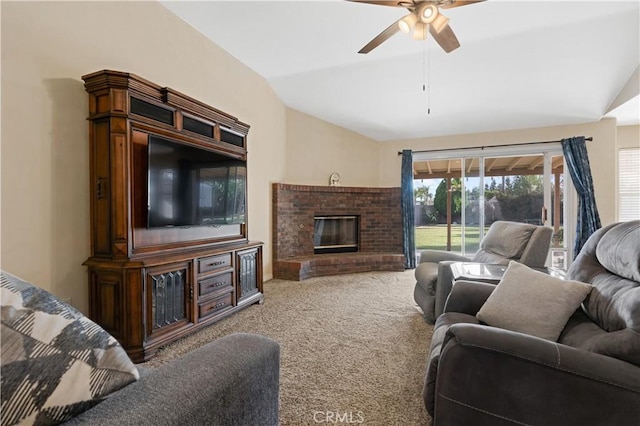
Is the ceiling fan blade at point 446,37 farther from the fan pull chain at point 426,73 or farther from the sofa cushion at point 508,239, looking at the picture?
the sofa cushion at point 508,239

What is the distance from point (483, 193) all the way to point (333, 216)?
256 cm

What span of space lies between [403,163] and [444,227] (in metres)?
1.36

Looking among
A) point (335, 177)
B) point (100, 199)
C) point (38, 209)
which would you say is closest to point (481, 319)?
point (100, 199)

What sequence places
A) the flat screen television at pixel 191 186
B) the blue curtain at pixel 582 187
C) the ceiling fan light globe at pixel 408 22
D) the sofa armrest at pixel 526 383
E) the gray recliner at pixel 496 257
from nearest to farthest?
1. the sofa armrest at pixel 526 383
2. the ceiling fan light globe at pixel 408 22
3. the flat screen television at pixel 191 186
4. the gray recliner at pixel 496 257
5. the blue curtain at pixel 582 187

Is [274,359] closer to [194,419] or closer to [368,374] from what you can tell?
[194,419]

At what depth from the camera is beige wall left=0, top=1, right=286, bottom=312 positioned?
1.88 metres

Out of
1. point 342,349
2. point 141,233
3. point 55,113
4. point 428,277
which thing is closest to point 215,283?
point 141,233

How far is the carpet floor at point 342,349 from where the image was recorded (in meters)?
1.63

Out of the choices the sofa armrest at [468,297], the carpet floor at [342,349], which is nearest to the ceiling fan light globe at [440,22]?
the sofa armrest at [468,297]

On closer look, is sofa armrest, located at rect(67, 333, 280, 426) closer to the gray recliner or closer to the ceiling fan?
the gray recliner

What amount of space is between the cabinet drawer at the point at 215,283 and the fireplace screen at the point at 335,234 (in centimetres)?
231

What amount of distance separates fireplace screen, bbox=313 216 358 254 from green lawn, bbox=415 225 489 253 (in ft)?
3.96

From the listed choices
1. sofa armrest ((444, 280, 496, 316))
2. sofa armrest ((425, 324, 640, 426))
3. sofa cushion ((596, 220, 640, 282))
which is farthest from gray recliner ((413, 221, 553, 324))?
sofa armrest ((425, 324, 640, 426))

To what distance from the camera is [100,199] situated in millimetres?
2186
